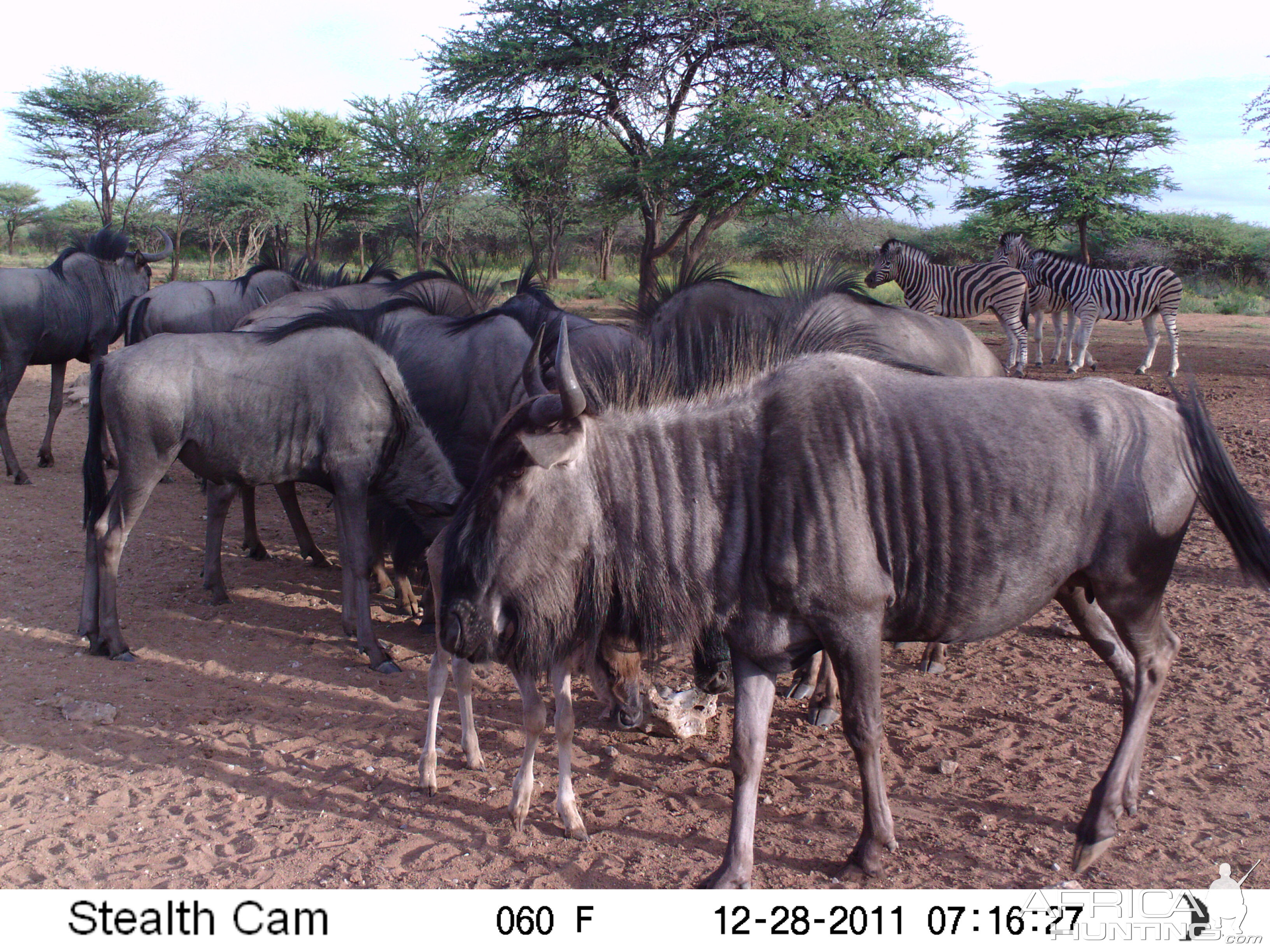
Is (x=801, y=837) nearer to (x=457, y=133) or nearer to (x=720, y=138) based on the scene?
(x=720, y=138)

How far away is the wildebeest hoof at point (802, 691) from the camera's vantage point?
15.4 ft

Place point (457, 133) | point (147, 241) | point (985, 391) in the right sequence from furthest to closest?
point (147, 241) < point (457, 133) < point (985, 391)

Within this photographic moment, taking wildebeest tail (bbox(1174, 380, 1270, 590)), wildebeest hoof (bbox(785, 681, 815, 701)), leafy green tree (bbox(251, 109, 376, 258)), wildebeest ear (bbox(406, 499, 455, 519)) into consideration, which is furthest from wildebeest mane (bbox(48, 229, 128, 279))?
leafy green tree (bbox(251, 109, 376, 258))

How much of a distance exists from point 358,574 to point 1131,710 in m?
3.95

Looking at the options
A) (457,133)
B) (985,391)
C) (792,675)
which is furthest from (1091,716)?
(457,133)

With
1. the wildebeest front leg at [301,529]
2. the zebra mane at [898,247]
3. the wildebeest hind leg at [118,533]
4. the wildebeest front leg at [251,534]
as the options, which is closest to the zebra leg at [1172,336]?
the zebra mane at [898,247]

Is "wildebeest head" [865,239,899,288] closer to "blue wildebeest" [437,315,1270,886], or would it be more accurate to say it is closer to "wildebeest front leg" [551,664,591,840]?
"blue wildebeest" [437,315,1270,886]

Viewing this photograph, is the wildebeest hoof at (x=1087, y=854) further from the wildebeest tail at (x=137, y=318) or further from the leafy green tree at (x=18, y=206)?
the leafy green tree at (x=18, y=206)

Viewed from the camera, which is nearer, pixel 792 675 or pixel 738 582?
pixel 738 582

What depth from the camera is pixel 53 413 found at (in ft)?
30.3

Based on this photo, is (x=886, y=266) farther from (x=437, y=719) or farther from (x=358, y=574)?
(x=437, y=719)

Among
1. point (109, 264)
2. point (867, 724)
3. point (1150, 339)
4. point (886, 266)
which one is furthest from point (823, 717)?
point (886, 266)

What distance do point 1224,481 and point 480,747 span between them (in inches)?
126

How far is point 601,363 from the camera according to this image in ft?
11.6
